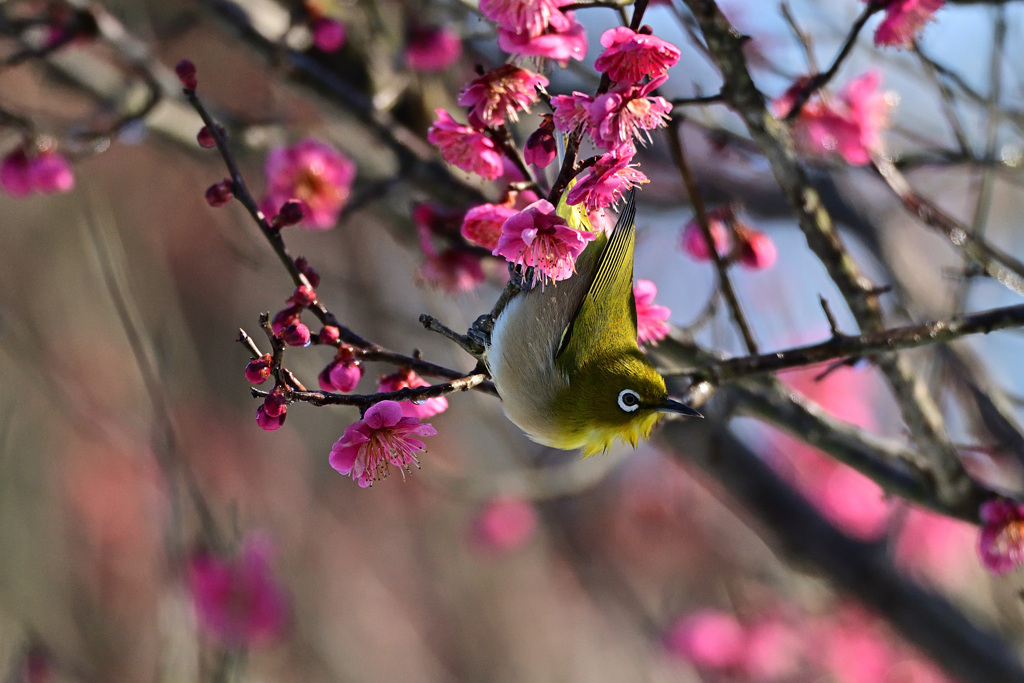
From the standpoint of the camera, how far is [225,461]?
21.4 ft

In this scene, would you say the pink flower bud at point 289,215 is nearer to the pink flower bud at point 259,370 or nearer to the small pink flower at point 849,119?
the pink flower bud at point 259,370

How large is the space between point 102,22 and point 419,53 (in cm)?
100

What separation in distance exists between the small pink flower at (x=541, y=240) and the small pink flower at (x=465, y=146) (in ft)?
0.72

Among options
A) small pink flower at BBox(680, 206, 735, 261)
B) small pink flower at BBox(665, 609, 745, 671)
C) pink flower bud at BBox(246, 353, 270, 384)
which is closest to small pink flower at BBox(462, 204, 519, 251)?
pink flower bud at BBox(246, 353, 270, 384)

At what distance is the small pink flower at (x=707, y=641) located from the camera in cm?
336

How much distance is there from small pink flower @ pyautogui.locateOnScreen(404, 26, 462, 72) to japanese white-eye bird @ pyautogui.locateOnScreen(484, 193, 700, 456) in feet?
4.29

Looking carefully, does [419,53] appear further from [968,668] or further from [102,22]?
[968,668]

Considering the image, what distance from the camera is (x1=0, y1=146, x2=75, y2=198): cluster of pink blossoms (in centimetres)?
209

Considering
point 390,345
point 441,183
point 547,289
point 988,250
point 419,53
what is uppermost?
point 390,345

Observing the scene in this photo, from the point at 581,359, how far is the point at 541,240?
364 mm

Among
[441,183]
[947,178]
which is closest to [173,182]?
[441,183]

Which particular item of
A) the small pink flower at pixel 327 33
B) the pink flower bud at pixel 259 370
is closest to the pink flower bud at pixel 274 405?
the pink flower bud at pixel 259 370

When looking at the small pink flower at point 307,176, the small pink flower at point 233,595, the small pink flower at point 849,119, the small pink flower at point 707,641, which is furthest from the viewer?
the small pink flower at point 707,641

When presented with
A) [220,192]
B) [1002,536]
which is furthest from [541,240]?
[1002,536]
